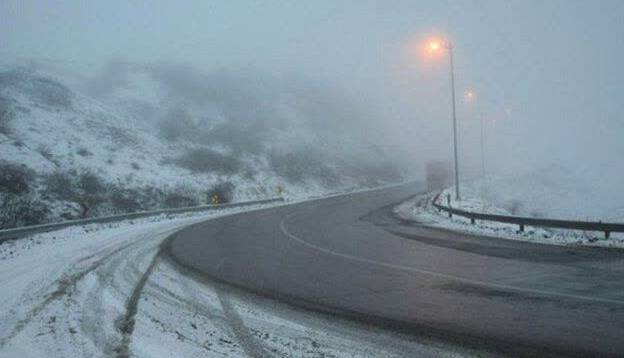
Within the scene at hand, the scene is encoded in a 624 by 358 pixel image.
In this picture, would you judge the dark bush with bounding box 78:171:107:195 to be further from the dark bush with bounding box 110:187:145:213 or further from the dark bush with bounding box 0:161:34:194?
the dark bush with bounding box 0:161:34:194

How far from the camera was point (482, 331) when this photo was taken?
6.82m

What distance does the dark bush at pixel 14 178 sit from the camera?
28.9 meters

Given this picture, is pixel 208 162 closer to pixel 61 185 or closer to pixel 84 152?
pixel 84 152

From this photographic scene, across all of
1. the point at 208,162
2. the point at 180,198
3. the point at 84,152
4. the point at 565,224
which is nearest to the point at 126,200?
the point at 180,198

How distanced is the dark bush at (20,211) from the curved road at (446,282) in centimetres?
1106

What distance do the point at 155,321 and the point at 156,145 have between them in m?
47.6

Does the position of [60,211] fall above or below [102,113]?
below

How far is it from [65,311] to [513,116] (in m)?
140

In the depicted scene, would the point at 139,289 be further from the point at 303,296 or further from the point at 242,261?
the point at 242,261

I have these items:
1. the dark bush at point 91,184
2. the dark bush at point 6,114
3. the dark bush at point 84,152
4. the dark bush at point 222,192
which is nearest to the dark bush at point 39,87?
the dark bush at point 6,114

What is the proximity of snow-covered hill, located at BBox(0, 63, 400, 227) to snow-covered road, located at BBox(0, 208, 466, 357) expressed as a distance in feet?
57.1

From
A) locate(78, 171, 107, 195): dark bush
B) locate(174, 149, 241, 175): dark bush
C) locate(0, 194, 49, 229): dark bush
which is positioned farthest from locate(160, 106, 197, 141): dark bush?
locate(0, 194, 49, 229): dark bush

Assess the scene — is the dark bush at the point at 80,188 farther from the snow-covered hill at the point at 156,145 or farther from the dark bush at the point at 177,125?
the dark bush at the point at 177,125

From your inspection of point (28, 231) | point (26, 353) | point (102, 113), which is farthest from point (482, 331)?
point (102, 113)
